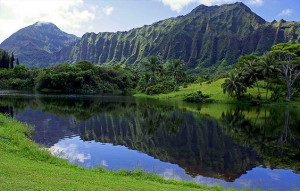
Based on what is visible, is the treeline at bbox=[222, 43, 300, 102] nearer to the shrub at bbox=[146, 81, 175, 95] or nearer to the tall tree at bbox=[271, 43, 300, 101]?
the tall tree at bbox=[271, 43, 300, 101]

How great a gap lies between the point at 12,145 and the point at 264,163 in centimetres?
2194

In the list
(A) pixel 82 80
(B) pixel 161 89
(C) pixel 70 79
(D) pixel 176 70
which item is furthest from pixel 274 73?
(C) pixel 70 79

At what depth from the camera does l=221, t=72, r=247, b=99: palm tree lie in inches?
3078

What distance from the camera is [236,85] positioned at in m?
78.9

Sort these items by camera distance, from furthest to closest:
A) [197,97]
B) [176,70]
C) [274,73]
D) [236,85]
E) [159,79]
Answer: [159,79] → [176,70] → [197,97] → [236,85] → [274,73]

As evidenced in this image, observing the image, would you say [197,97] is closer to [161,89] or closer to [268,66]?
[268,66]

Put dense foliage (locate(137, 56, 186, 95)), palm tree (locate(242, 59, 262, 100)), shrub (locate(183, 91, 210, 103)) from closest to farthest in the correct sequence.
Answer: palm tree (locate(242, 59, 262, 100))
shrub (locate(183, 91, 210, 103))
dense foliage (locate(137, 56, 186, 95))

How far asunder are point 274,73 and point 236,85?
13.8 m

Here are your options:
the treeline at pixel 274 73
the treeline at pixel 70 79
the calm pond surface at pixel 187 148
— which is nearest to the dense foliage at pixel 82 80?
the treeline at pixel 70 79

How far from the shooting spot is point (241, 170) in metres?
18.7

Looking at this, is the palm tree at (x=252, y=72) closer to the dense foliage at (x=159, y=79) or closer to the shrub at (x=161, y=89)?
the dense foliage at (x=159, y=79)

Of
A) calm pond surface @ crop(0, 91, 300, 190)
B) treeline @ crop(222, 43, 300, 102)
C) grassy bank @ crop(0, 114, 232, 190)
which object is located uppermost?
treeline @ crop(222, 43, 300, 102)

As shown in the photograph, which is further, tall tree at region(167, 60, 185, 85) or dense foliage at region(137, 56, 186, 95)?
tall tree at region(167, 60, 185, 85)

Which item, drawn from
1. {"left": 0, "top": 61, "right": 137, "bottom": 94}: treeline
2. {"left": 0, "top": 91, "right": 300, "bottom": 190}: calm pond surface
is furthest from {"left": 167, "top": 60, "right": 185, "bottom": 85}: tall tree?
{"left": 0, "top": 91, "right": 300, "bottom": 190}: calm pond surface
